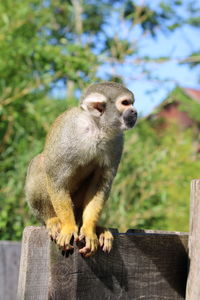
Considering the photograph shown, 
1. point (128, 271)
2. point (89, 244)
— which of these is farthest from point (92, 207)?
point (128, 271)

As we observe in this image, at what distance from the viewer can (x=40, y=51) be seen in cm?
568

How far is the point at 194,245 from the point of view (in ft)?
7.29

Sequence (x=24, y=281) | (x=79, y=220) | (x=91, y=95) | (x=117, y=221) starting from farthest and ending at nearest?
(x=117, y=221) → (x=79, y=220) → (x=91, y=95) → (x=24, y=281)

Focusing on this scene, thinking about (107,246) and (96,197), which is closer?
(107,246)

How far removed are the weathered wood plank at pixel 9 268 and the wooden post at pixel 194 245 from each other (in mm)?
2254

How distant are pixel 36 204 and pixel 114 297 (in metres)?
1.46

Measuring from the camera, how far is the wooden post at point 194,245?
2148mm

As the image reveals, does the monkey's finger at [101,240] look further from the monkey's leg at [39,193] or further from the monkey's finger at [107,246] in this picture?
the monkey's leg at [39,193]

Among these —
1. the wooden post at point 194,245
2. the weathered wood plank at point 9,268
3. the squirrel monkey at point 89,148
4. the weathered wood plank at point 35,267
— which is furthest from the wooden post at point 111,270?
the weathered wood plank at point 9,268

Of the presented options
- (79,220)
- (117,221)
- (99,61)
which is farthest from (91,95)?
(99,61)

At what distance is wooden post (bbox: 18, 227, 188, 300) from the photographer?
76.7 inches

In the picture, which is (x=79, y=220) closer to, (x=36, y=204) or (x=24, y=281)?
(x=36, y=204)

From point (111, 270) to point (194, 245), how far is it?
0.41 m

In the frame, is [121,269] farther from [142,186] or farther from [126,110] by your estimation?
[142,186]
